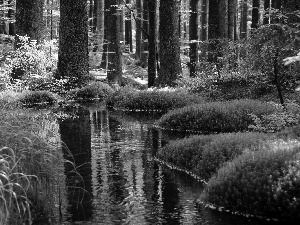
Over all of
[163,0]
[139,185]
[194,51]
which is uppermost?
[163,0]

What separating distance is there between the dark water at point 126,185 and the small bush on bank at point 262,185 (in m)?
0.24

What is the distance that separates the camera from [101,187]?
851 centimetres

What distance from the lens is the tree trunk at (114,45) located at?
30078 mm

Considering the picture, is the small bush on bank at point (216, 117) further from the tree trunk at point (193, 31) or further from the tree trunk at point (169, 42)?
the tree trunk at point (193, 31)

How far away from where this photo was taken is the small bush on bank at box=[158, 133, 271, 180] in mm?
9172

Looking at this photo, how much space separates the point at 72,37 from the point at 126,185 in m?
14.8

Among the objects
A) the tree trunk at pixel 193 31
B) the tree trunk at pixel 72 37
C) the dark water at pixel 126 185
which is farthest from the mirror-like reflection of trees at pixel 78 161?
the tree trunk at pixel 193 31

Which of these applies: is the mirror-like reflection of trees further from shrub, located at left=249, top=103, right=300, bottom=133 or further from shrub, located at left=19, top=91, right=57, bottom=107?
shrub, located at left=249, top=103, right=300, bottom=133

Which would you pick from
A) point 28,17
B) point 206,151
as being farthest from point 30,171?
point 28,17

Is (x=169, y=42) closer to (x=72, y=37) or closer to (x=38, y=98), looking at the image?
(x=72, y=37)

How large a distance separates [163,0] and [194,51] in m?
9.94

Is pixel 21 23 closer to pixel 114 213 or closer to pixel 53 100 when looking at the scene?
pixel 53 100

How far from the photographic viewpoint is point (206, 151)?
375 inches

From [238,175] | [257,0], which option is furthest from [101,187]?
[257,0]
